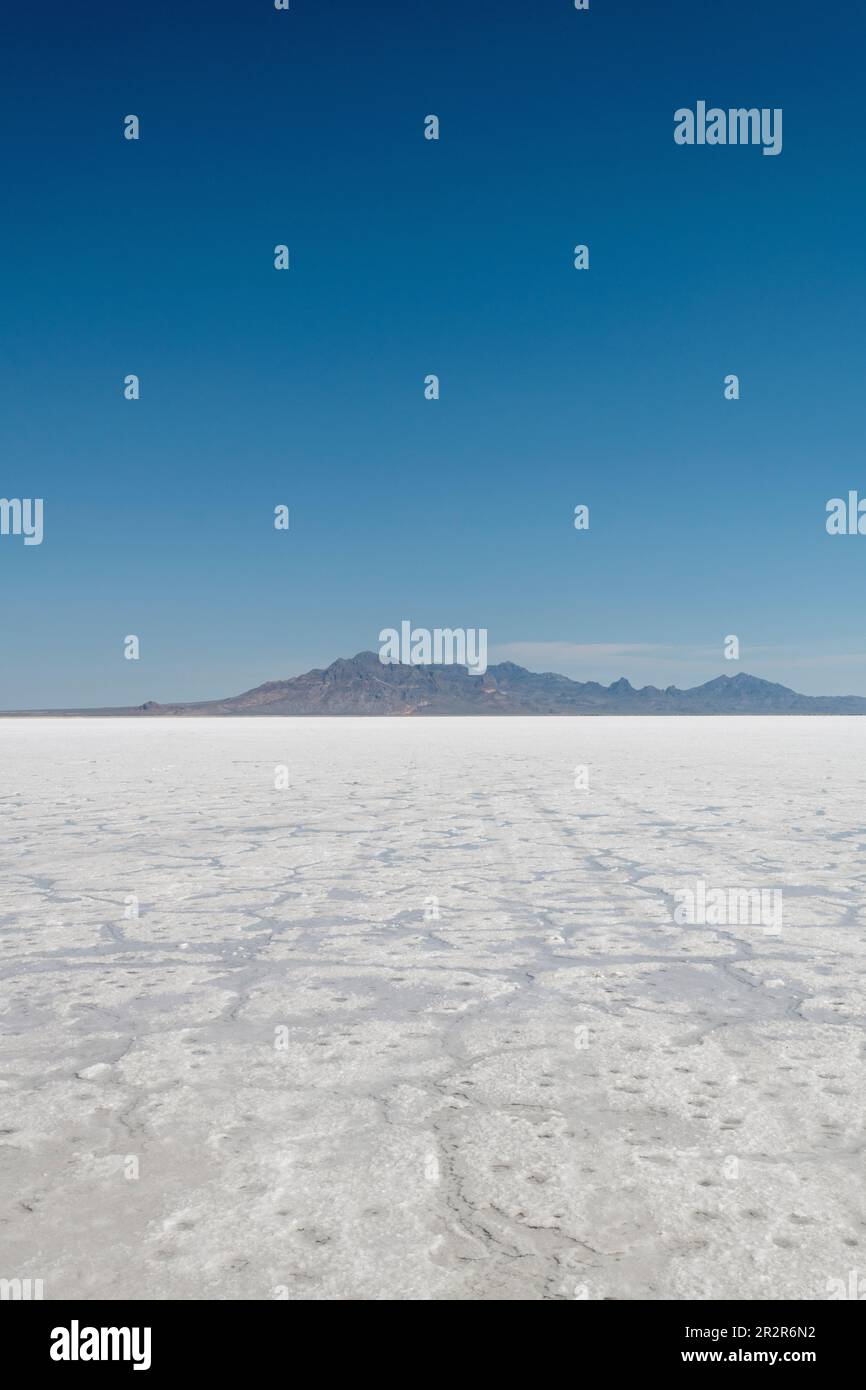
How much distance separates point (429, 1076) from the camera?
302cm

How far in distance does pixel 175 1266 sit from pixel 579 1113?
119cm

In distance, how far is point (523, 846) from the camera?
745 cm

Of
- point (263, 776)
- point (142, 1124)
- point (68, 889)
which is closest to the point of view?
point (142, 1124)

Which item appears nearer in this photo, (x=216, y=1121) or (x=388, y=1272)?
(x=388, y=1272)

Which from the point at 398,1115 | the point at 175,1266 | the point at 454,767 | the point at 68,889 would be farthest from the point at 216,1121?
the point at 454,767

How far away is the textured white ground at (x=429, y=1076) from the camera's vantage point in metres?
2.00

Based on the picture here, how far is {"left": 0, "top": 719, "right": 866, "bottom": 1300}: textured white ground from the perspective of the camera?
200cm
